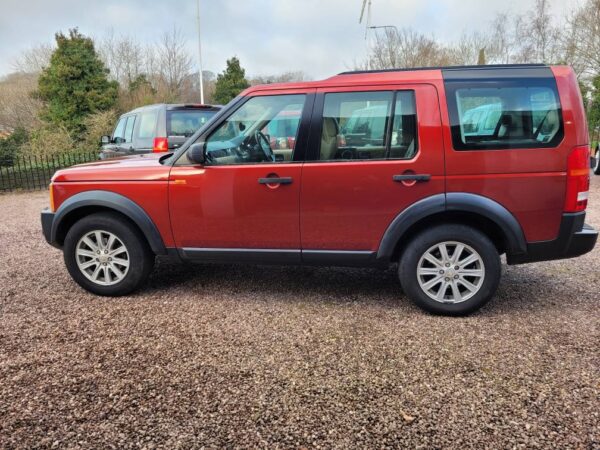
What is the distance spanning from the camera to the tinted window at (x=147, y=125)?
7914 mm

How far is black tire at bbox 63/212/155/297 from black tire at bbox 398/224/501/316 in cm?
223

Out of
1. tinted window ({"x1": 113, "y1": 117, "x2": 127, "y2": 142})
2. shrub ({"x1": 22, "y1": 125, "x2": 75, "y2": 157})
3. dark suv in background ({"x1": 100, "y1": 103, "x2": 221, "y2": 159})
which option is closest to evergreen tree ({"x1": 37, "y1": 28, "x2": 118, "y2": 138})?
shrub ({"x1": 22, "y1": 125, "x2": 75, "y2": 157})

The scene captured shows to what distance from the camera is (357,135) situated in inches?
138

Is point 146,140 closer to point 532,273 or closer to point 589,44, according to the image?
point 532,273

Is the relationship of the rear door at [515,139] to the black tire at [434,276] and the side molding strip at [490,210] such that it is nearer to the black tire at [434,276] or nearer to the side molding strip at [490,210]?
the side molding strip at [490,210]

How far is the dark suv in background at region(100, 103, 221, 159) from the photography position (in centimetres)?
759

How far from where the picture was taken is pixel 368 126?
11.4 feet

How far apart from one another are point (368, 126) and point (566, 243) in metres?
Answer: 1.73

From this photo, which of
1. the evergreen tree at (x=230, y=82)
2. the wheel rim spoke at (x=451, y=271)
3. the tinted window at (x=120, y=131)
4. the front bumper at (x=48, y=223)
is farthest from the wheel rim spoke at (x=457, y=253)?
the evergreen tree at (x=230, y=82)

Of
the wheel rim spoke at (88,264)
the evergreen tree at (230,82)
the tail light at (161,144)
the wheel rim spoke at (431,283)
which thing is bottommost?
the wheel rim spoke at (431,283)

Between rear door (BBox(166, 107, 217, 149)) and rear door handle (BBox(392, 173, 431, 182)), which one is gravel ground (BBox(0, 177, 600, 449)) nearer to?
rear door handle (BBox(392, 173, 431, 182))

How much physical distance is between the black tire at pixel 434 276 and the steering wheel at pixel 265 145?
1.32 meters

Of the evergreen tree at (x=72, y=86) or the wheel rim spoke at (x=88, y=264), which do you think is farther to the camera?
the evergreen tree at (x=72, y=86)

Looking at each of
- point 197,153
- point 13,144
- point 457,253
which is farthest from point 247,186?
point 13,144
